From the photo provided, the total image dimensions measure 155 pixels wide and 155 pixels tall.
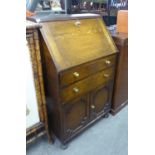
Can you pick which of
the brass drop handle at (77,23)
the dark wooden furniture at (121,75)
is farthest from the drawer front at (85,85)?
the brass drop handle at (77,23)

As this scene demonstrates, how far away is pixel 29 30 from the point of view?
113 cm

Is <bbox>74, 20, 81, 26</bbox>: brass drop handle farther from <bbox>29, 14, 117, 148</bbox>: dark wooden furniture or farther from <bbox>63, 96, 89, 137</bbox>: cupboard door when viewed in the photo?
<bbox>63, 96, 89, 137</bbox>: cupboard door

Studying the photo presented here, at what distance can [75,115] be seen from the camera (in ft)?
4.94

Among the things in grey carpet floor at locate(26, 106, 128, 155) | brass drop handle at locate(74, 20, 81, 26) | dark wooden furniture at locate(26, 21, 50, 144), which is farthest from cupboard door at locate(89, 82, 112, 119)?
brass drop handle at locate(74, 20, 81, 26)

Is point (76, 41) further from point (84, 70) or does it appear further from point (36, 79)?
point (36, 79)

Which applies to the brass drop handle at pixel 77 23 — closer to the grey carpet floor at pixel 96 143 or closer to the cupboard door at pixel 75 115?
the cupboard door at pixel 75 115

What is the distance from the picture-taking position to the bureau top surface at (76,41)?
1.22m

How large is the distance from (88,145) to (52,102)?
1.78ft

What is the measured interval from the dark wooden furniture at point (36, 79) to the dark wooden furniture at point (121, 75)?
2.56 feet

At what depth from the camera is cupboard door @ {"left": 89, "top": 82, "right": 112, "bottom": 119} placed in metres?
1.62

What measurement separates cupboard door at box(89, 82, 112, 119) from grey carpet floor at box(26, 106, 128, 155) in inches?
6.3
